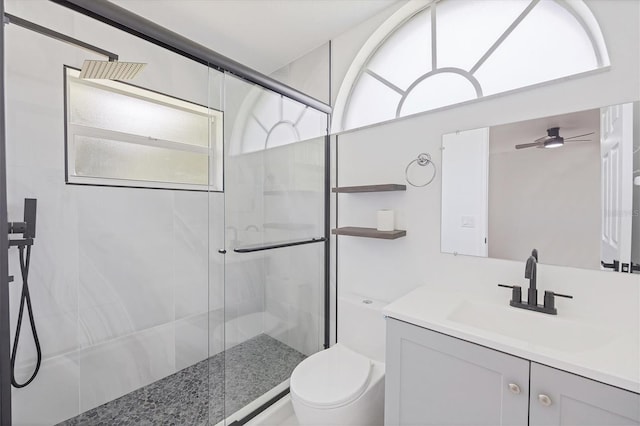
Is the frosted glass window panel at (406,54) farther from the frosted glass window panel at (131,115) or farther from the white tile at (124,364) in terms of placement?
the white tile at (124,364)

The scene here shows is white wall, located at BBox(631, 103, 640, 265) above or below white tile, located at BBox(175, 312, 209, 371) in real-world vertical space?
above

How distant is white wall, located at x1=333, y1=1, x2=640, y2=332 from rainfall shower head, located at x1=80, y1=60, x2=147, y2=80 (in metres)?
1.34

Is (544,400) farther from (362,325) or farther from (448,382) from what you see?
(362,325)

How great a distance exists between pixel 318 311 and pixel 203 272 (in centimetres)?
97

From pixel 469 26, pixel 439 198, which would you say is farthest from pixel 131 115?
pixel 469 26

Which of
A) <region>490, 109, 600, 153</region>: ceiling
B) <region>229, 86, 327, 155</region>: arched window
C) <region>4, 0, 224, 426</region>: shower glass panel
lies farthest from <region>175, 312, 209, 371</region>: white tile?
<region>490, 109, 600, 153</region>: ceiling

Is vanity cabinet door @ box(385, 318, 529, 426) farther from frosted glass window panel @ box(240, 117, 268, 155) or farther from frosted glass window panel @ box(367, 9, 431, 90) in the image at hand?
frosted glass window panel @ box(367, 9, 431, 90)

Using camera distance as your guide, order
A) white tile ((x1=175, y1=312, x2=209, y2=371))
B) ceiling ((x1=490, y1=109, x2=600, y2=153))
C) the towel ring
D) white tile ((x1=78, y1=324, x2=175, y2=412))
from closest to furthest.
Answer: ceiling ((x1=490, y1=109, x2=600, y2=153)) → the towel ring → white tile ((x1=78, y1=324, x2=175, y2=412)) → white tile ((x1=175, y1=312, x2=209, y2=371))

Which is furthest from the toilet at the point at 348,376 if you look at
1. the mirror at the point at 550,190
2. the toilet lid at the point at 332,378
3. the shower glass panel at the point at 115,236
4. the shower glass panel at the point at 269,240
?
the mirror at the point at 550,190

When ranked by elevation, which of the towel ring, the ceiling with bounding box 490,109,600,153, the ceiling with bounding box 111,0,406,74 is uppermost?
the ceiling with bounding box 111,0,406,74

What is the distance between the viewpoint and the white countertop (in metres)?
0.83

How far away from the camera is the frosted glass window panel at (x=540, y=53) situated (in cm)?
124

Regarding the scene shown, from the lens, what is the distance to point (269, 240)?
1.73 m

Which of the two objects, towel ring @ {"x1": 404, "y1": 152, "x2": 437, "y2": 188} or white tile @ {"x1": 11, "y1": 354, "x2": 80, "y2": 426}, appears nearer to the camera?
white tile @ {"x1": 11, "y1": 354, "x2": 80, "y2": 426}
